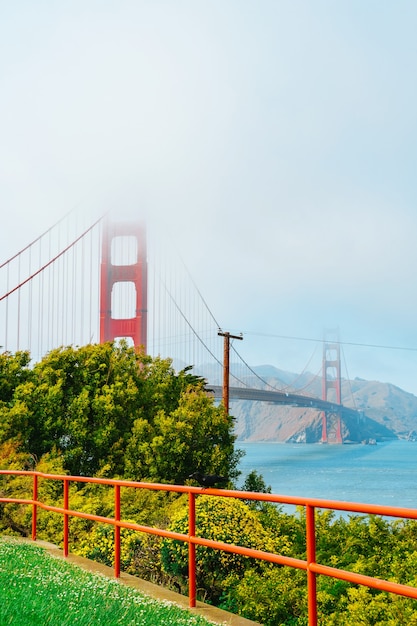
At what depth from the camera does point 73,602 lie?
21.8ft

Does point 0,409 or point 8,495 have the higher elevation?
point 0,409

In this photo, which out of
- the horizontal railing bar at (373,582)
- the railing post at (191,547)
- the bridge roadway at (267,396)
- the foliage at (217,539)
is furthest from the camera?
the bridge roadway at (267,396)

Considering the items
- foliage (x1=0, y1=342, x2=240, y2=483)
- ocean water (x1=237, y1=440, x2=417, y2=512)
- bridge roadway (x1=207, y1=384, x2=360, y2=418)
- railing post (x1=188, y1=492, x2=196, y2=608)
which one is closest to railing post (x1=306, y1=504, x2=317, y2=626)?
railing post (x1=188, y1=492, x2=196, y2=608)

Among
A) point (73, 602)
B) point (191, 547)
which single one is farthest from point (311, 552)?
point (73, 602)

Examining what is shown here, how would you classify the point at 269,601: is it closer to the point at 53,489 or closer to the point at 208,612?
the point at 208,612

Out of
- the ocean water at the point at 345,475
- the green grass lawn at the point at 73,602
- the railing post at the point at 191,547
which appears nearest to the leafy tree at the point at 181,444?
the green grass lawn at the point at 73,602

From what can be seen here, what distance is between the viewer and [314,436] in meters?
181

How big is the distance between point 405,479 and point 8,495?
276ft

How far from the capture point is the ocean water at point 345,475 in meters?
86.9

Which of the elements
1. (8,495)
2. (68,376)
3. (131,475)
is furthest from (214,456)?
(8,495)

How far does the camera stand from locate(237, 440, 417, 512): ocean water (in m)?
86.9

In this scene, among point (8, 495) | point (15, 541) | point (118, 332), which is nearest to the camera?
point (15, 541)

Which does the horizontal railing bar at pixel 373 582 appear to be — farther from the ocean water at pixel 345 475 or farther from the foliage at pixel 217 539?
the ocean water at pixel 345 475

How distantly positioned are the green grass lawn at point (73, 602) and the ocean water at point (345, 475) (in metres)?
57.1
